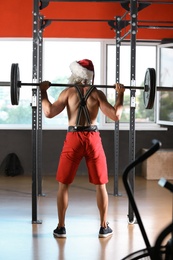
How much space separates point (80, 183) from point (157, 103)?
1.94 meters

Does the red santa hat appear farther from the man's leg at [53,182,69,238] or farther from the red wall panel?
the red wall panel

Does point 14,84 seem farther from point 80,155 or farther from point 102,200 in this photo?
point 102,200

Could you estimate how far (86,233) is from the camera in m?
4.64

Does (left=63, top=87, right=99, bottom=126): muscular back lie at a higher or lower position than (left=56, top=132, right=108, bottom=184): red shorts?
higher

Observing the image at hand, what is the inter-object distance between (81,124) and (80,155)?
10.7 inches

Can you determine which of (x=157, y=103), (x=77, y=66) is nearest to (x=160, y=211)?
(x=77, y=66)

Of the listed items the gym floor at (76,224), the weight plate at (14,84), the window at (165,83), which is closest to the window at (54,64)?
the window at (165,83)

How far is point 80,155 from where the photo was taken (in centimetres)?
450

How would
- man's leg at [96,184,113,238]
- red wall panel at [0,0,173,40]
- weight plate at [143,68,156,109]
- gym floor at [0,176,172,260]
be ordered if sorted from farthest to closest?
red wall panel at [0,0,173,40]
man's leg at [96,184,113,238]
weight plate at [143,68,156,109]
gym floor at [0,176,172,260]

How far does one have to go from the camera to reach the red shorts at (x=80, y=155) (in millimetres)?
4461

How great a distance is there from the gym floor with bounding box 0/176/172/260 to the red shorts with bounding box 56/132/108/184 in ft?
1.75

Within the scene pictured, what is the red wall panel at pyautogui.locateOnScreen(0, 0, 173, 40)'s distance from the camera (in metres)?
7.96

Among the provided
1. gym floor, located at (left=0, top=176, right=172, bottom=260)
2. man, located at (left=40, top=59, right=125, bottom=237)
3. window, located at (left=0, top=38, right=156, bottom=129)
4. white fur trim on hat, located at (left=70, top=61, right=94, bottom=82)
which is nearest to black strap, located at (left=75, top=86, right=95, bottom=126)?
man, located at (left=40, top=59, right=125, bottom=237)

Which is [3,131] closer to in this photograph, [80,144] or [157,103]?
[157,103]
